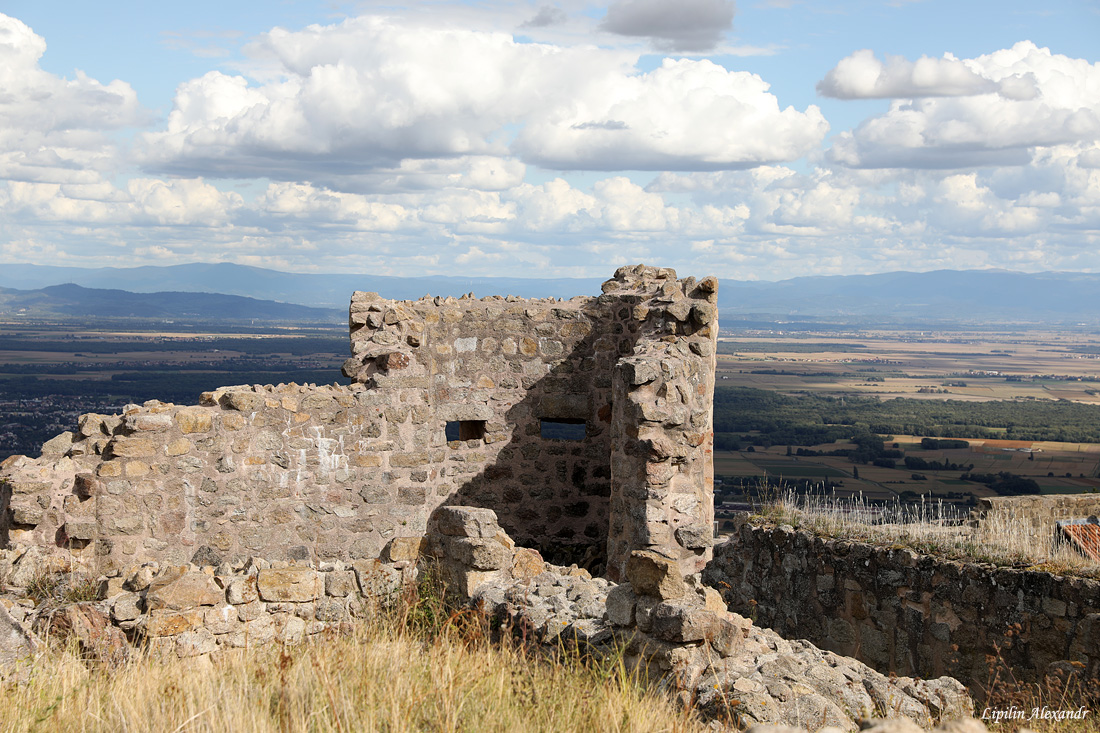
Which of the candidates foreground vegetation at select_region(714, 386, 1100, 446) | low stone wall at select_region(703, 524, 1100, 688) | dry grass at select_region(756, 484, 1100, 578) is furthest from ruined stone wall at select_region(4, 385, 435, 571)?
foreground vegetation at select_region(714, 386, 1100, 446)

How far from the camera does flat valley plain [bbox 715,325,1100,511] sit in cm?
4600

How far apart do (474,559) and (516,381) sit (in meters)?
4.00

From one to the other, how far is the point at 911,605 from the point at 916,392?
9527cm

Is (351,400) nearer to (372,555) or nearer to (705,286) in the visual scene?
(372,555)

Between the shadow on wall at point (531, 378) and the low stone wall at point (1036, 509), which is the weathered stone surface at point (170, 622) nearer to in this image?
the shadow on wall at point (531, 378)

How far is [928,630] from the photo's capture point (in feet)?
26.9

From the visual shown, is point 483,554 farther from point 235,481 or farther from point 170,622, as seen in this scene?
point 235,481

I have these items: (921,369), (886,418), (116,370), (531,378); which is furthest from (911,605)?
(921,369)

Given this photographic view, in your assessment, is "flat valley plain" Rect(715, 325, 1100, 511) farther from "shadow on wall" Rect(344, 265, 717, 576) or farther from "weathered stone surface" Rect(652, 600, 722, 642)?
"weathered stone surface" Rect(652, 600, 722, 642)

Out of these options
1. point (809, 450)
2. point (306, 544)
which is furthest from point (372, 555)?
point (809, 450)

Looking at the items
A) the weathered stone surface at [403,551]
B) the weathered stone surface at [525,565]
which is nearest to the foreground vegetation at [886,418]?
the weathered stone surface at [525,565]

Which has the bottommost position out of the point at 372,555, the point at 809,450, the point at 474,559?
the point at 809,450

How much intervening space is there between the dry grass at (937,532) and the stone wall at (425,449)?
1.23m

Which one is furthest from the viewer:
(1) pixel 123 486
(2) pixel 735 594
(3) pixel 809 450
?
(3) pixel 809 450
